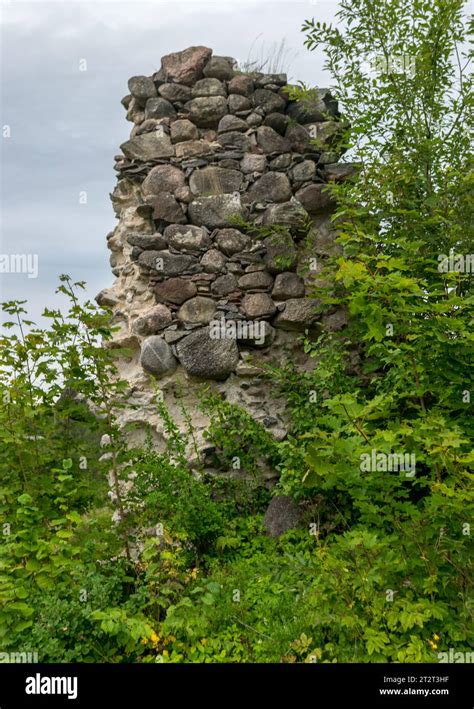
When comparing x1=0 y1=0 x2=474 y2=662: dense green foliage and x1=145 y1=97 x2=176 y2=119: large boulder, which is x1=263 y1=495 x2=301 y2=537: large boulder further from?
x1=145 y1=97 x2=176 y2=119: large boulder

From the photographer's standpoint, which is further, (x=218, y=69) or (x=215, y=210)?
(x=218, y=69)

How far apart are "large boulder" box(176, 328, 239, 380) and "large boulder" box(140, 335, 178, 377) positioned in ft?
0.31

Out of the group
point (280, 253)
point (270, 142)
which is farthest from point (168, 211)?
point (270, 142)

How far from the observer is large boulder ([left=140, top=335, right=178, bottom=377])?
4938mm

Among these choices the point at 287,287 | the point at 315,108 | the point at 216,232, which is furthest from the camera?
the point at 315,108

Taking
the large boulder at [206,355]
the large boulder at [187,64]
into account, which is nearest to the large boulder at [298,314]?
the large boulder at [206,355]

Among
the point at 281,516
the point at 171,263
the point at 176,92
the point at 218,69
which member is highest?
the point at 218,69

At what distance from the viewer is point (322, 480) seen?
3666mm

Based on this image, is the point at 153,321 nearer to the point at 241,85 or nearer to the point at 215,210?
the point at 215,210

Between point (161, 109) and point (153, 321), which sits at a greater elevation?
point (161, 109)

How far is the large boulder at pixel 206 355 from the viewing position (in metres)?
4.95

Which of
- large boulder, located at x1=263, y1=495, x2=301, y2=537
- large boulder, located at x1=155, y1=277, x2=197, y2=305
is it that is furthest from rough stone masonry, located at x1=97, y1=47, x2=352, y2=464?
large boulder, located at x1=263, y1=495, x2=301, y2=537

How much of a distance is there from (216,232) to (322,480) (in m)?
2.64
